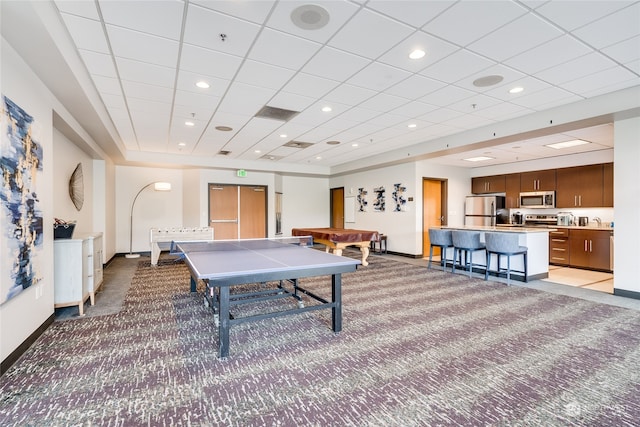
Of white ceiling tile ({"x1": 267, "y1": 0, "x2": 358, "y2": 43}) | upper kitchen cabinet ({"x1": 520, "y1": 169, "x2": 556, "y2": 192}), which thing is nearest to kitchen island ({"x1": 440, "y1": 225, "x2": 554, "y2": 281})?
upper kitchen cabinet ({"x1": 520, "y1": 169, "x2": 556, "y2": 192})

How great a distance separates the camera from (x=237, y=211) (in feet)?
29.5

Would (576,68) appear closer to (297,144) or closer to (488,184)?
(297,144)

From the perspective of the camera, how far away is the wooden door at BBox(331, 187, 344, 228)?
35.1ft

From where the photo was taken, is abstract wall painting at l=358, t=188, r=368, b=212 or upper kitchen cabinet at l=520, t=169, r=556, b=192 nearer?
upper kitchen cabinet at l=520, t=169, r=556, b=192

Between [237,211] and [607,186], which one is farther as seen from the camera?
[237,211]

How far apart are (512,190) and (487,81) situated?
5.48m

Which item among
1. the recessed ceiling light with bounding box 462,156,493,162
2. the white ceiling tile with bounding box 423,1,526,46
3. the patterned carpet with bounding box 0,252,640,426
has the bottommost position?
the patterned carpet with bounding box 0,252,640,426

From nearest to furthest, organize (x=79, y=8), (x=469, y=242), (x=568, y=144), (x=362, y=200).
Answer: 1. (x=79, y=8)
2. (x=469, y=242)
3. (x=568, y=144)
4. (x=362, y=200)

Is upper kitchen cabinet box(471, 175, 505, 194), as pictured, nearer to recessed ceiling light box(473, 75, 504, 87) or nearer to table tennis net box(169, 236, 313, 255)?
recessed ceiling light box(473, 75, 504, 87)

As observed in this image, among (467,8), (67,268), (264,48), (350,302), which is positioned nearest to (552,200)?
(350,302)

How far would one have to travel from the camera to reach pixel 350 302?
4023 millimetres

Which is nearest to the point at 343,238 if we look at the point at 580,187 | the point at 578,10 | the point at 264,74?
the point at 264,74

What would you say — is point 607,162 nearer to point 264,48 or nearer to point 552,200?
point 552,200

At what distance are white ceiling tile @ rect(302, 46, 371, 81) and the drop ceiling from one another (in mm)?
18
